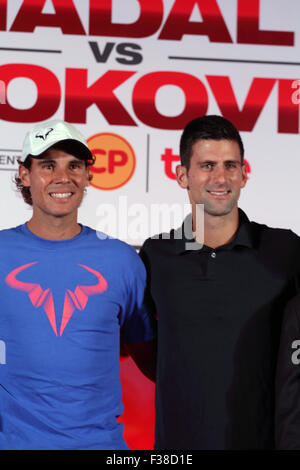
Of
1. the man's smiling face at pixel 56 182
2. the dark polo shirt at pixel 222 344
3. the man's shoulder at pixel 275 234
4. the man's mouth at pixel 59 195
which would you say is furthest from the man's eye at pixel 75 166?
the man's shoulder at pixel 275 234

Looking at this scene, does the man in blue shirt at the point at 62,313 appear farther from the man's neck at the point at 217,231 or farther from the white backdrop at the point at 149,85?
the white backdrop at the point at 149,85

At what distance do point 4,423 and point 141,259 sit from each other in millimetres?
626

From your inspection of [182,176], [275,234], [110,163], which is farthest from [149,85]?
[275,234]

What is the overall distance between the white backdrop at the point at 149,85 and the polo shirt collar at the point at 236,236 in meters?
0.83

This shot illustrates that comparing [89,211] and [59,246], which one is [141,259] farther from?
[89,211]

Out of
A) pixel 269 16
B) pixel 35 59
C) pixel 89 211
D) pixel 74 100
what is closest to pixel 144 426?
pixel 89 211

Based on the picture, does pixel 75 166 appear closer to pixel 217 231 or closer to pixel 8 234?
pixel 8 234

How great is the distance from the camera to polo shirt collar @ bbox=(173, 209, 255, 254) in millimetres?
1806

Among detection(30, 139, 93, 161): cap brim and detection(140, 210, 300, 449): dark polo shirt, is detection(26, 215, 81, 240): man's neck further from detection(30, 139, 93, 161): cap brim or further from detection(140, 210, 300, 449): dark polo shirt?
detection(140, 210, 300, 449): dark polo shirt

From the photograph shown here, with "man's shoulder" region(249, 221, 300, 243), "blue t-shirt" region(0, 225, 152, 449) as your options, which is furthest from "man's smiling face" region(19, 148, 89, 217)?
"man's shoulder" region(249, 221, 300, 243)

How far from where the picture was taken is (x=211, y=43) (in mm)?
2889

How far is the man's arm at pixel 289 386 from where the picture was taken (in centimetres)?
150
